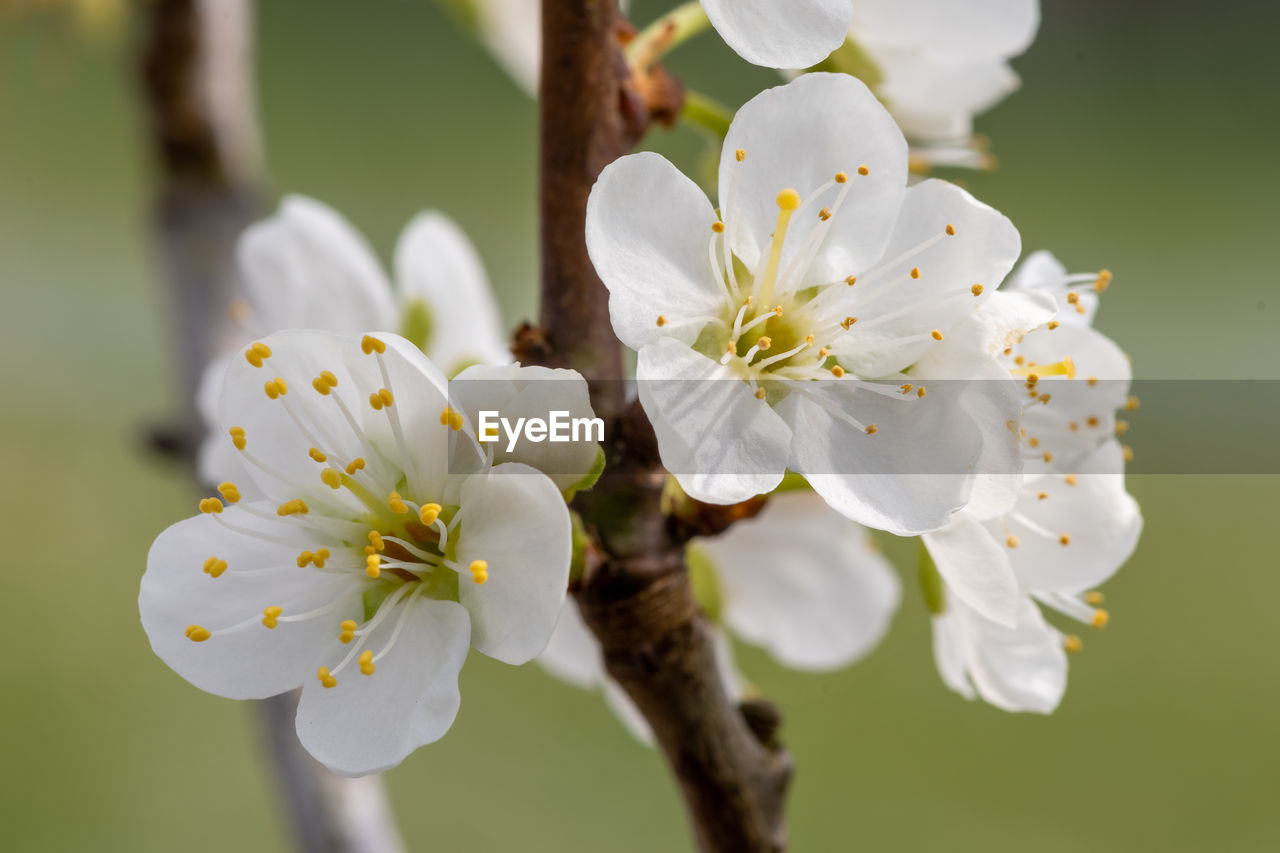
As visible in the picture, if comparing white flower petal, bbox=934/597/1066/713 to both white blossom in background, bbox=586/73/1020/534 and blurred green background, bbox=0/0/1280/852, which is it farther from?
blurred green background, bbox=0/0/1280/852

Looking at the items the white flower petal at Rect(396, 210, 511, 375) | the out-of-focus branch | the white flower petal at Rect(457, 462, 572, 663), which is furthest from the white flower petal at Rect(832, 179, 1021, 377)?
the out-of-focus branch

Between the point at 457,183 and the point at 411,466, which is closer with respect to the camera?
the point at 411,466

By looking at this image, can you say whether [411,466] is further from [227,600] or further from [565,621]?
[565,621]

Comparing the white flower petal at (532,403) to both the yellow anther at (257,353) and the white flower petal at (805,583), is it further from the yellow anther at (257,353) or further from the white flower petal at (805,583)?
the white flower petal at (805,583)

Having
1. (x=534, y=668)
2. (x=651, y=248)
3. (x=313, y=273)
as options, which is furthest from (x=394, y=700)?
(x=534, y=668)

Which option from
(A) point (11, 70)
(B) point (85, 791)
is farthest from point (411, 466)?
(B) point (85, 791)
